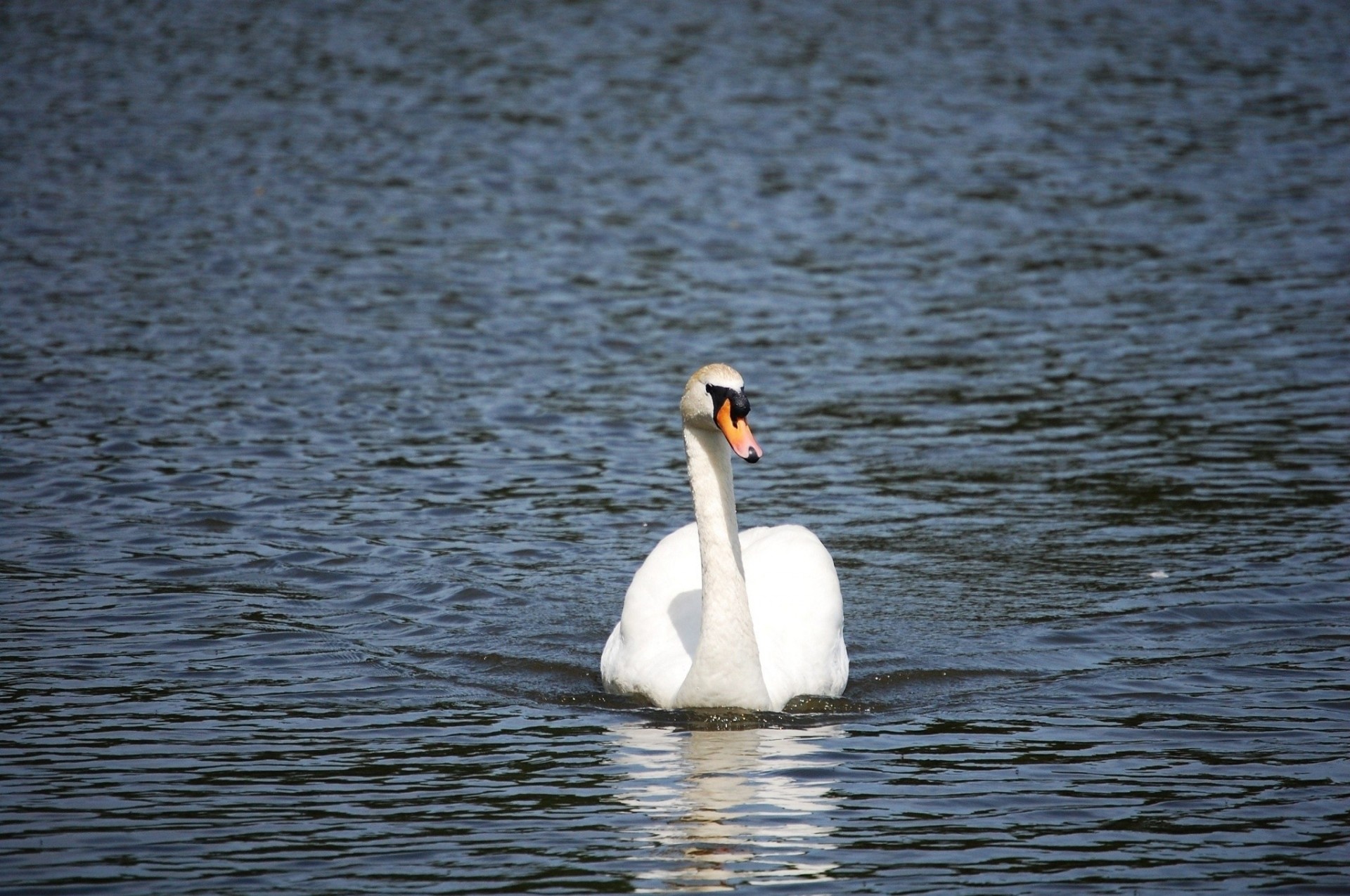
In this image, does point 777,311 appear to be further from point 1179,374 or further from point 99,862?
point 99,862

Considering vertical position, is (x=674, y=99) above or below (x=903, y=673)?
above

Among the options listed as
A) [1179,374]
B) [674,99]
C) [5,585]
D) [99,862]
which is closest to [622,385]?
[1179,374]

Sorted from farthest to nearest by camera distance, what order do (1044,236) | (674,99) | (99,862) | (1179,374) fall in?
(674,99) → (1044,236) → (1179,374) → (99,862)

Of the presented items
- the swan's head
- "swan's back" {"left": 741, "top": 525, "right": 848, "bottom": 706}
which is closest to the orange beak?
the swan's head

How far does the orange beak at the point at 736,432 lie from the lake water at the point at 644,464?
139cm

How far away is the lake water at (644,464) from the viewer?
738cm

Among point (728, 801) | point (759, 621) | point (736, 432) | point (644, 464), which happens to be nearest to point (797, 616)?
point (759, 621)

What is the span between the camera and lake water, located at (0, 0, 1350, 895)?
7.38 meters

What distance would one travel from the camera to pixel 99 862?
682 centimetres

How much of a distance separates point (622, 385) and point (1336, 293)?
23.6 feet

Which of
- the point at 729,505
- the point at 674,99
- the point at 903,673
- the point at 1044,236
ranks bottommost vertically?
the point at 903,673

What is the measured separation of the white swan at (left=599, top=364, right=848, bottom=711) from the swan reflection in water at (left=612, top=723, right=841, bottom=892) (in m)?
0.32

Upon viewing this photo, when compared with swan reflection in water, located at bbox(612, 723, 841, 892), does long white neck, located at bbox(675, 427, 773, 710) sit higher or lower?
higher

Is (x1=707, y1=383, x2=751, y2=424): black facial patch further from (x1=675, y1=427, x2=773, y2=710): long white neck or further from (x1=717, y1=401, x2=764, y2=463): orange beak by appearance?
(x1=675, y1=427, x2=773, y2=710): long white neck
